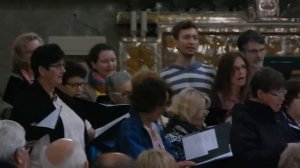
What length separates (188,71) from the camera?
550 centimetres

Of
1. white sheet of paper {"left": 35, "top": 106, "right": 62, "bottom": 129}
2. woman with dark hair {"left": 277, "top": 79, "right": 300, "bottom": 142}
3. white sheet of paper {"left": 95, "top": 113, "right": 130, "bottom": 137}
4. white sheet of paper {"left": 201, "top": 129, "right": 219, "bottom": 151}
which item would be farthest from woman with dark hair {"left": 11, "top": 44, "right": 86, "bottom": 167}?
woman with dark hair {"left": 277, "top": 79, "right": 300, "bottom": 142}

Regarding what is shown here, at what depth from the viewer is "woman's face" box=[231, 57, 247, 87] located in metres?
5.30

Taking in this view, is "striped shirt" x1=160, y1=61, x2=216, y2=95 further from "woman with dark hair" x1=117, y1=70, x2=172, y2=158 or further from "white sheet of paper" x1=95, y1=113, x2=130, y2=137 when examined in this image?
"woman with dark hair" x1=117, y1=70, x2=172, y2=158

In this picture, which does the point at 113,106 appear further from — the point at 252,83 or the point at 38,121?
the point at 252,83

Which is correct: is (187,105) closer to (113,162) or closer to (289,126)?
(289,126)

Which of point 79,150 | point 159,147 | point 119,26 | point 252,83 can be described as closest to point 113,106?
point 159,147

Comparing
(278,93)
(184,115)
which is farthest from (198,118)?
(278,93)

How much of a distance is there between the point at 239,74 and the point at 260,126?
2.87 feet

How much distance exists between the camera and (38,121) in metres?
4.33

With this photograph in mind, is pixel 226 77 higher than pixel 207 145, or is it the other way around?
pixel 226 77

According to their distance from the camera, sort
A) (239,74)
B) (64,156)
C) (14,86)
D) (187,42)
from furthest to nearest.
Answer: (187,42)
(239,74)
(14,86)
(64,156)

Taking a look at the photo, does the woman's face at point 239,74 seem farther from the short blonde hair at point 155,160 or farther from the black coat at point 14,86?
the short blonde hair at point 155,160

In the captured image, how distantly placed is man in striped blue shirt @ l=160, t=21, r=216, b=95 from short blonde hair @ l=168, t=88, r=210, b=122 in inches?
27.6

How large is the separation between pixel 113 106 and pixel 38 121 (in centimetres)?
53
